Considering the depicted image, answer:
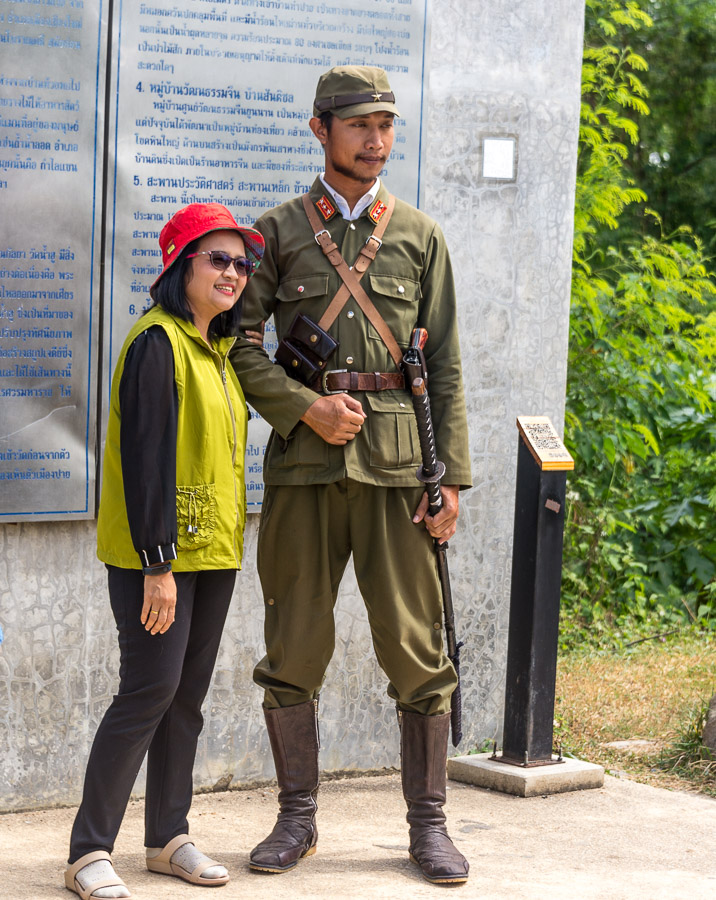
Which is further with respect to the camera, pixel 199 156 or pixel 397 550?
pixel 199 156

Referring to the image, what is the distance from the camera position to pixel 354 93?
3615mm

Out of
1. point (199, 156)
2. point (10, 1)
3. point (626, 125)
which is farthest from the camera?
point (626, 125)

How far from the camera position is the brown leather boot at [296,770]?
379cm

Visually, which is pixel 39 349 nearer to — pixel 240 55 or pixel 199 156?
pixel 199 156

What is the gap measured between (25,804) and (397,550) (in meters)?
1.58

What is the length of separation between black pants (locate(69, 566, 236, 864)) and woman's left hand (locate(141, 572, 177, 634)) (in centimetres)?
5

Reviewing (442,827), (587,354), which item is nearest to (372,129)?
(442,827)

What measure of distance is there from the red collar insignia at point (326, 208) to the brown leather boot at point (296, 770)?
1.45 meters

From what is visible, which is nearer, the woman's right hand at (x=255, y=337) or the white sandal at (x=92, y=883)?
the white sandal at (x=92, y=883)

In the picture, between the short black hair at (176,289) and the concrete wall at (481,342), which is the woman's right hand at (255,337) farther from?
the concrete wall at (481,342)

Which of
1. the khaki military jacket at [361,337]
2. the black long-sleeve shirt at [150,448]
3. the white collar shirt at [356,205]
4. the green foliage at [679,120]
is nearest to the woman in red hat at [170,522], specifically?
the black long-sleeve shirt at [150,448]

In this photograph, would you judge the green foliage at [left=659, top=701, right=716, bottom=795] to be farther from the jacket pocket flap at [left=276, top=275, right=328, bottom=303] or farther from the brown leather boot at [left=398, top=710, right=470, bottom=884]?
the jacket pocket flap at [left=276, top=275, right=328, bottom=303]

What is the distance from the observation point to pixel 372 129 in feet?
12.0

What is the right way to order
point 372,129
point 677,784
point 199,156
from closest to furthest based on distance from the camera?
point 372,129 → point 199,156 → point 677,784
